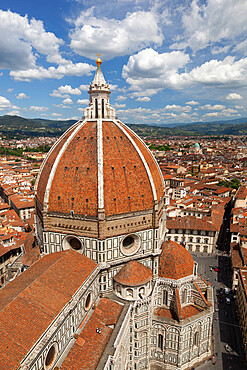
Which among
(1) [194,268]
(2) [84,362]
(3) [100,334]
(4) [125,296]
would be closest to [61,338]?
(2) [84,362]

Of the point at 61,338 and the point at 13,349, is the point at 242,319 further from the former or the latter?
the point at 13,349

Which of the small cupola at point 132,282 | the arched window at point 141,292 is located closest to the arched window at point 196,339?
the small cupola at point 132,282

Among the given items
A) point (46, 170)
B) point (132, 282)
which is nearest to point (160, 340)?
point (132, 282)

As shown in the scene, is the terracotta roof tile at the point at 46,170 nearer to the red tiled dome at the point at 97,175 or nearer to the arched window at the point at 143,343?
the red tiled dome at the point at 97,175

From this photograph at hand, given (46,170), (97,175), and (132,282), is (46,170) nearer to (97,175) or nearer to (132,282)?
(97,175)

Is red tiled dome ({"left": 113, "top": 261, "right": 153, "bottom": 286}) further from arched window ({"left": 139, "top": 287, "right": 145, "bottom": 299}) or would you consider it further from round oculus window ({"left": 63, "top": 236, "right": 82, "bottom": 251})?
round oculus window ({"left": 63, "top": 236, "right": 82, "bottom": 251})
